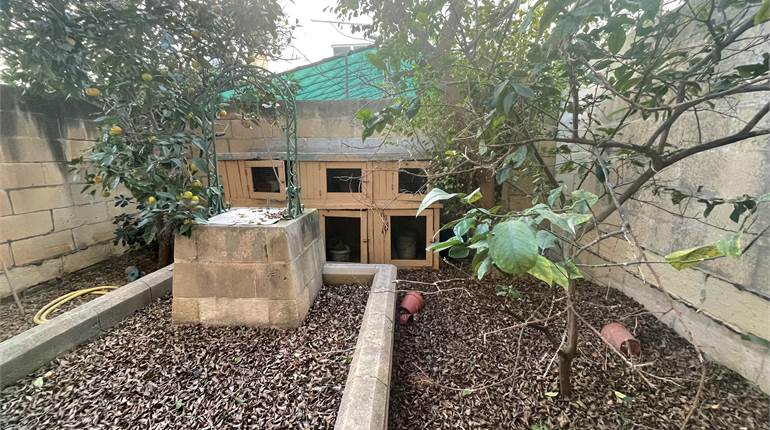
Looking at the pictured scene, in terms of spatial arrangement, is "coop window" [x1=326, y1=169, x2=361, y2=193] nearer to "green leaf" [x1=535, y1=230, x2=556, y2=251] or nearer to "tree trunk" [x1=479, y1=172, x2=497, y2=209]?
"tree trunk" [x1=479, y1=172, x2=497, y2=209]

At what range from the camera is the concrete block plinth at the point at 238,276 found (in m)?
1.73

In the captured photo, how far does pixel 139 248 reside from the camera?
2.93 metres

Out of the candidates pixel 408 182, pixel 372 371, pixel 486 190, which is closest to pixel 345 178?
pixel 408 182

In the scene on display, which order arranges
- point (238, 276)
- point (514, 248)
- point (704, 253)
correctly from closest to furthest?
point (514, 248) < point (704, 253) < point (238, 276)

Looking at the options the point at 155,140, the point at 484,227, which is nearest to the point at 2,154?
the point at 155,140

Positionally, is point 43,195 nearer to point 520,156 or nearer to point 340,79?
point 340,79

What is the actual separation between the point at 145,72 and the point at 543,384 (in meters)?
2.74

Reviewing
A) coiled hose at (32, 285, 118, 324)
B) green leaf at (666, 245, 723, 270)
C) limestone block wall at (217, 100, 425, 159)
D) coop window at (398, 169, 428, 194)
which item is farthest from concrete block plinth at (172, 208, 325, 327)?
limestone block wall at (217, 100, 425, 159)

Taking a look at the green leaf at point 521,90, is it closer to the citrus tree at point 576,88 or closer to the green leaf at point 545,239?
the citrus tree at point 576,88

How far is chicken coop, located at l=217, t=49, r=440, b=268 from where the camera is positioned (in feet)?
9.77

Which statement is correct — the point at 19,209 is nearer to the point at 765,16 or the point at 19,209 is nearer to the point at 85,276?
the point at 85,276

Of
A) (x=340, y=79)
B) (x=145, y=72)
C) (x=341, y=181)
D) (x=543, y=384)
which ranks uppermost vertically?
(x=340, y=79)

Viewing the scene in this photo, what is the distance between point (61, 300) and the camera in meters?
2.13

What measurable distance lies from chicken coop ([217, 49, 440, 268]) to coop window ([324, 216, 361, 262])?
0.03 feet
